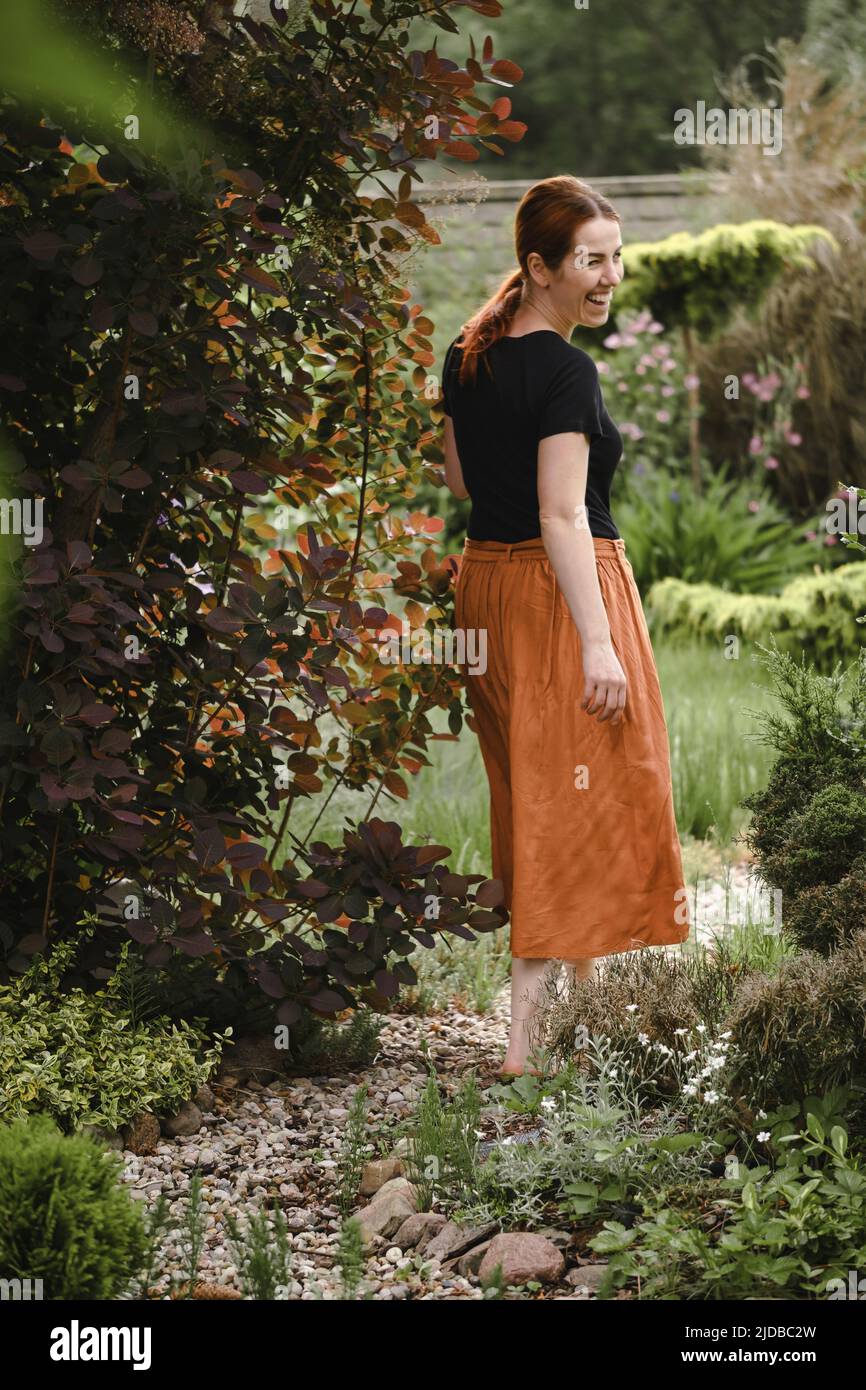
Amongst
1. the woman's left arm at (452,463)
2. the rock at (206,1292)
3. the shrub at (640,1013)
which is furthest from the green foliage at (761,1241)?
the woman's left arm at (452,463)

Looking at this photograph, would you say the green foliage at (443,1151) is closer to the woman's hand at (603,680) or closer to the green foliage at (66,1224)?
the green foliage at (66,1224)

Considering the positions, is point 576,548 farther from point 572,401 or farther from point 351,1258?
point 351,1258

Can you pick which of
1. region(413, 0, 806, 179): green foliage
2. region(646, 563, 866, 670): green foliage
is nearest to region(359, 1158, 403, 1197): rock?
region(646, 563, 866, 670): green foliage

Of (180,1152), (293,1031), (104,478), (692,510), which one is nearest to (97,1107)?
(180,1152)

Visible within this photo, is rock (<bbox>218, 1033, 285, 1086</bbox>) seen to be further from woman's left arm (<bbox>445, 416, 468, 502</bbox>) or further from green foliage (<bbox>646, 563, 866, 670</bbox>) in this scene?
green foliage (<bbox>646, 563, 866, 670</bbox>)

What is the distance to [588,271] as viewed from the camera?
3.26m

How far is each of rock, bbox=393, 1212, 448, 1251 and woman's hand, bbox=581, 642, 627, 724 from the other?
3.74ft

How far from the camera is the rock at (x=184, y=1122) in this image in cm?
306

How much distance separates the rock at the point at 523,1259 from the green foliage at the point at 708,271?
7.51 meters

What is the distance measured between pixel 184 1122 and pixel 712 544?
6.33 metres

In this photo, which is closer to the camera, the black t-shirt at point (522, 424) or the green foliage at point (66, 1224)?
the green foliage at point (66, 1224)

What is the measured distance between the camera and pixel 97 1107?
295 cm

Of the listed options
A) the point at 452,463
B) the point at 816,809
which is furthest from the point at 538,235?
the point at 816,809

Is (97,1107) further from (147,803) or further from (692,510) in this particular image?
(692,510)
